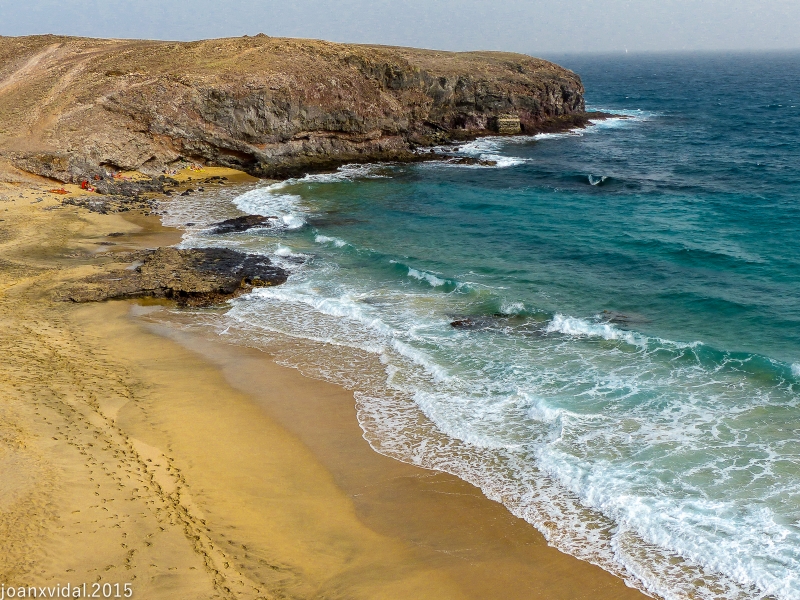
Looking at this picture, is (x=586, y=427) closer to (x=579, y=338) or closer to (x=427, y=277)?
(x=579, y=338)

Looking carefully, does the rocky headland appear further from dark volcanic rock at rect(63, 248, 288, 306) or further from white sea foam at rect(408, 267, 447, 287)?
white sea foam at rect(408, 267, 447, 287)

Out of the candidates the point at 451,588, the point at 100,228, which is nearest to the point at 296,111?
the point at 100,228

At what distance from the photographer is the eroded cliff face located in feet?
139

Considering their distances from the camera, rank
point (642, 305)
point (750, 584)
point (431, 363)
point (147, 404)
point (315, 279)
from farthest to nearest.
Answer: point (315, 279) < point (642, 305) < point (431, 363) < point (147, 404) < point (750, 584)

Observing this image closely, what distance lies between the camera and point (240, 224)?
33969mm

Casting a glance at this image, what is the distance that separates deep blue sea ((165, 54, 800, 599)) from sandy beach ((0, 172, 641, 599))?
3.32 ft

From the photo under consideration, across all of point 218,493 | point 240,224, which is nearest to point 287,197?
point 240,224

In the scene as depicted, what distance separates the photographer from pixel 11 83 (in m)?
47.8

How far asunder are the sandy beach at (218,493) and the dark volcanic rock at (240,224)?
1280 centimetres

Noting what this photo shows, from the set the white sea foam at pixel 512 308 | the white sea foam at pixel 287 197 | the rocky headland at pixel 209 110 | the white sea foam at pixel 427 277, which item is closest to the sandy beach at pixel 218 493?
the white sea foam at pixel 512 308

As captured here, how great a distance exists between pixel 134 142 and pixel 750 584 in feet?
137

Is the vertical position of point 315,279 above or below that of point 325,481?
above

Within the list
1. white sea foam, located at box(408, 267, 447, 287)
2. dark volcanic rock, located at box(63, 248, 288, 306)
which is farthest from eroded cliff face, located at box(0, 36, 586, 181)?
white sea foam, located at box(408, 267, 447, 287)

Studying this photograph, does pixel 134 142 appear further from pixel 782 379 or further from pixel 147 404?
pixel 782 379
